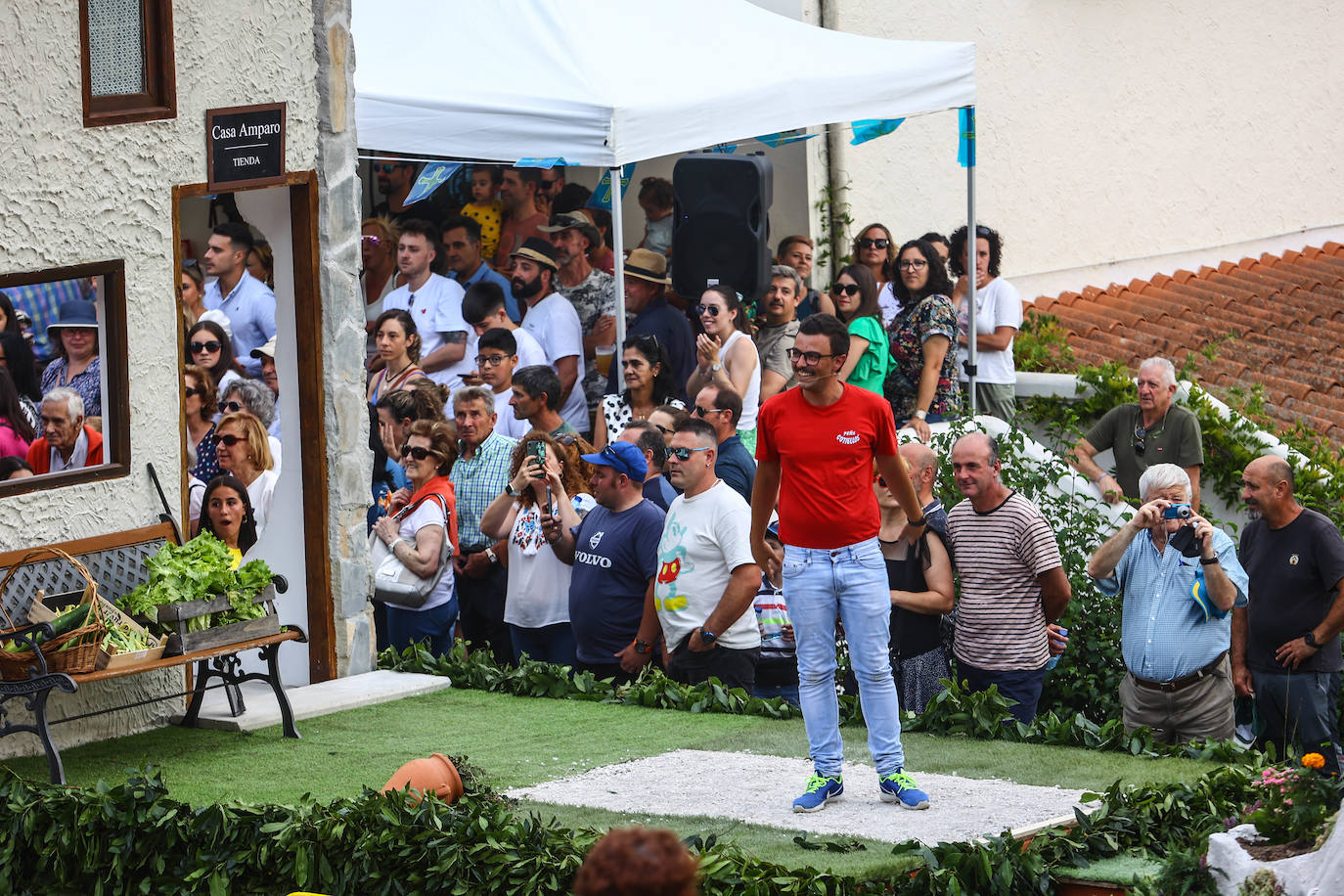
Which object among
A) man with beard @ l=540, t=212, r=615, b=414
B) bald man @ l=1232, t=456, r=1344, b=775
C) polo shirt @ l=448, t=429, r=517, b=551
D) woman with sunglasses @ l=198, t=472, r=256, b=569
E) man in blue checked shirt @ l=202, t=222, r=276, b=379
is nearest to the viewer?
bald man @ l=1232, t=456, r=1344, b=775

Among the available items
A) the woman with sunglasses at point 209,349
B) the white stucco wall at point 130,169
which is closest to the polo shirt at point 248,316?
the woman with sunglasses at point 209,349

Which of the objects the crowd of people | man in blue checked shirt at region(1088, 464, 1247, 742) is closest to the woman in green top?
the crowd of people

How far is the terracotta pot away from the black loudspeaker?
4.80m

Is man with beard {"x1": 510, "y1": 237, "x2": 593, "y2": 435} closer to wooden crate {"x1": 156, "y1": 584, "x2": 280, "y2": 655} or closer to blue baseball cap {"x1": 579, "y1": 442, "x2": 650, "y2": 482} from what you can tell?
blue baseball cap {"x1": 579, "y1": 442, "x2": 650, "y2": 482}

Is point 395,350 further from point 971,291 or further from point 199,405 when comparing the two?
point 971,291

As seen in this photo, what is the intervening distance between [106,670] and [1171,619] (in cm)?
454

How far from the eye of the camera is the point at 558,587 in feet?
30.4

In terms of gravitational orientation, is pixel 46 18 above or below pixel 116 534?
above

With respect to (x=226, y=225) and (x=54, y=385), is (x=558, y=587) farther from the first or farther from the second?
(x=226, y=225)

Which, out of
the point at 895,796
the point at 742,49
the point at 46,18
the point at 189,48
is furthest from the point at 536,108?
the point at 895,796

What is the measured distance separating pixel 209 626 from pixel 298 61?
287 cm

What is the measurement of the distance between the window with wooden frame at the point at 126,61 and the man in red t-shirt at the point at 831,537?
10.8 feet

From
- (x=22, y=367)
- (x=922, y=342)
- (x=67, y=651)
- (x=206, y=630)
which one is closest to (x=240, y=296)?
(x=22, y=367)

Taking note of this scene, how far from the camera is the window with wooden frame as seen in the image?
7672mm
